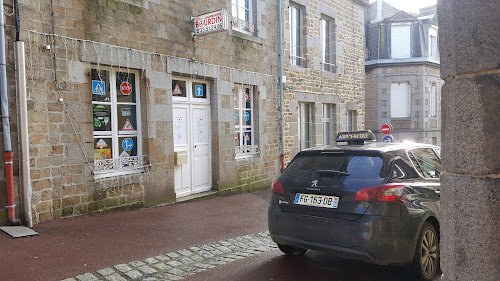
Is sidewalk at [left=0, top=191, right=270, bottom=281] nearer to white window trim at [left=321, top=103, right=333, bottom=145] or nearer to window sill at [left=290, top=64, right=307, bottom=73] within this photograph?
window sill at [left=290, top=64, right=307, bottom=73]

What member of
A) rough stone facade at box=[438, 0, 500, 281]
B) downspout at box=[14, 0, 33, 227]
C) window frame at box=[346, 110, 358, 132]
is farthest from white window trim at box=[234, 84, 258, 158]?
rough stone facade at box=[438, 0, 500, 281]

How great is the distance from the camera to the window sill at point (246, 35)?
1054 cm

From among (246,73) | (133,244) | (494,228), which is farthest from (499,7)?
(246,73)

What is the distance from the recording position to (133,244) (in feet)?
18.9

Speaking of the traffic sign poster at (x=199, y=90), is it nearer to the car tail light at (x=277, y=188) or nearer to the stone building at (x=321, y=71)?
the stone building at (x=321, y=71)

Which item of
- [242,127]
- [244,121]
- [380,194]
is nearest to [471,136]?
Result: [380,194]

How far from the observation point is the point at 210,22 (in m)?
8.66

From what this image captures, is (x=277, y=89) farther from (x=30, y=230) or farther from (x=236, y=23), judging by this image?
(x=30, y=230)

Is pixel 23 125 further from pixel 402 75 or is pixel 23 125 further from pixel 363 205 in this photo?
pixel 402 75

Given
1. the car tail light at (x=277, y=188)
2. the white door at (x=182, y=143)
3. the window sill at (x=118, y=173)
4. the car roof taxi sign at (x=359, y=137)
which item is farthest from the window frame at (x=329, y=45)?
the car tail light at (x=277, y=188)

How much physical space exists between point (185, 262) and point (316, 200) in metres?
1.87

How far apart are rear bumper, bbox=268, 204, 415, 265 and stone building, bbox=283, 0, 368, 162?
8.15 metres

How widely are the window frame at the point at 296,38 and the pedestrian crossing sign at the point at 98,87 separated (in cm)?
686

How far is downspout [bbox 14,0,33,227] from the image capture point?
618 cm
